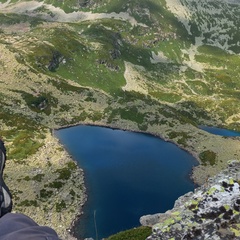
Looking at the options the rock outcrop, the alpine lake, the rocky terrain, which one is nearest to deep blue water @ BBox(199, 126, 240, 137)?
the rocky terrain

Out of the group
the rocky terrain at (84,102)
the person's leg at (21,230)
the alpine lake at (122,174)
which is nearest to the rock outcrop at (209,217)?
the person's leg at (21,230)

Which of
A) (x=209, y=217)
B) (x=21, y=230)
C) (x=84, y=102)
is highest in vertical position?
(x=21, y=230)

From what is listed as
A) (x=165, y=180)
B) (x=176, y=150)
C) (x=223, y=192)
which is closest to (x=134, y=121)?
(x=176, y=150)

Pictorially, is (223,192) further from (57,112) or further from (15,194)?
(57,112)

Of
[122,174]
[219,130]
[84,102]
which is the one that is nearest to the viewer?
[122,174]

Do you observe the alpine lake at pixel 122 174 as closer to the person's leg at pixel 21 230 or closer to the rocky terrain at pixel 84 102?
the rocky terrain at pixel 84 102

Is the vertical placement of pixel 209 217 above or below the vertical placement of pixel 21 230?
below

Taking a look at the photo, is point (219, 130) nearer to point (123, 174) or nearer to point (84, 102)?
point (84, 102)

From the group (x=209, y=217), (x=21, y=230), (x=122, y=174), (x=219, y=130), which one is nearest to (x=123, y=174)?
(x=122, y=174)
